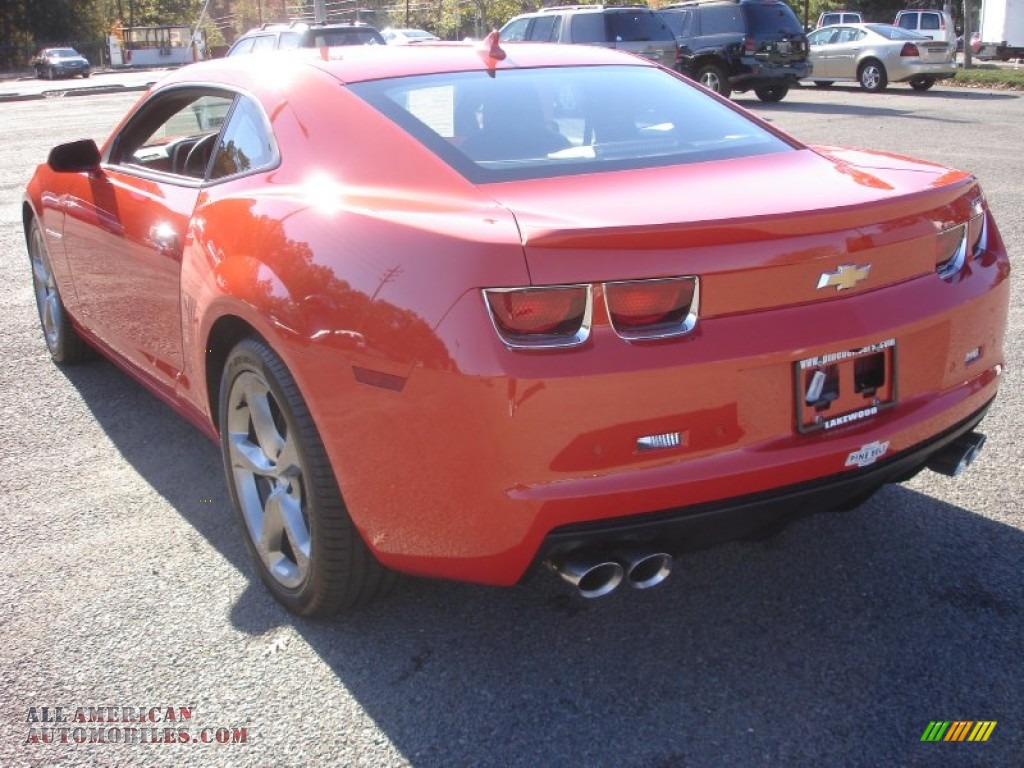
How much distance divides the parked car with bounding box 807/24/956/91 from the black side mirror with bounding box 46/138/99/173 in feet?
71.5

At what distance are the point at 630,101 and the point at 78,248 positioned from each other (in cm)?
239

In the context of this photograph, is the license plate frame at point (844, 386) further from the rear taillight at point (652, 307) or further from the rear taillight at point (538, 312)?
the rear taillight at point (538, 312)

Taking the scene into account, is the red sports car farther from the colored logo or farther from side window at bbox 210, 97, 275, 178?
the colored logo

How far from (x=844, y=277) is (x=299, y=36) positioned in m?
16.2

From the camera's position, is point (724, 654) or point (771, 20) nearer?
point (724, 654)

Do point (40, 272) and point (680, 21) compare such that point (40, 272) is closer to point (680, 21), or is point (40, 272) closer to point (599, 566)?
point (599, 566)

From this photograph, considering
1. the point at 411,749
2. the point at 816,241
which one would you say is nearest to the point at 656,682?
the point at 411,749

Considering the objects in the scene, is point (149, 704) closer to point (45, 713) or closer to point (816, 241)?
point (45, 713)

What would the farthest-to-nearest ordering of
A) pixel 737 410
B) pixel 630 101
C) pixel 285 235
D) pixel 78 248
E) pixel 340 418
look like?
pixel 78 248 → pixel 630 101 → pixel 285 235 → pixel 340 418 → pixel 737 410

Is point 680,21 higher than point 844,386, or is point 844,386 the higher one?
point 680,21

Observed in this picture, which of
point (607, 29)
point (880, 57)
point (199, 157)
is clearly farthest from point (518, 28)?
point (199, 157)

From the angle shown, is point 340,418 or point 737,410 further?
point 340,418

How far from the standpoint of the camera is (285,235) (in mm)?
2832

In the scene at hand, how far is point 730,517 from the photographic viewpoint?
2488 mm
